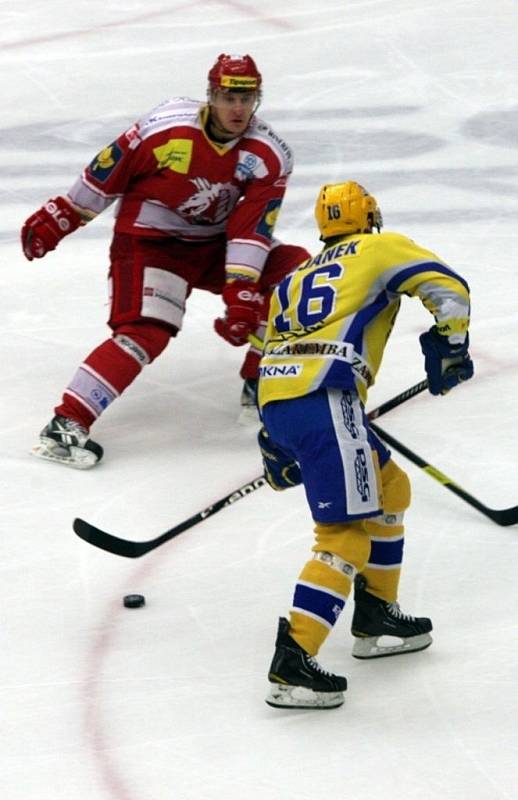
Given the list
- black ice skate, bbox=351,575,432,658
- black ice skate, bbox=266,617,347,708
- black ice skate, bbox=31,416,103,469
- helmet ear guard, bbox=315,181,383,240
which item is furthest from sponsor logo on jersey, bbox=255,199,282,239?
black ice skate, bbox=266,617,347,708

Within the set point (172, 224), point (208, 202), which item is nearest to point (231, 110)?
point (208, 202)

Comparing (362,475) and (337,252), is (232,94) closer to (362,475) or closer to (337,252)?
(337,252)

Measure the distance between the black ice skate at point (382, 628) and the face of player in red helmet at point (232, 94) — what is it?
1.59m

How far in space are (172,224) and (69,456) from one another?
74 centimetres

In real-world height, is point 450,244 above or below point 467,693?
above

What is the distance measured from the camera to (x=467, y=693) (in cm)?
338

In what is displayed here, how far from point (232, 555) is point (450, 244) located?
253 cm

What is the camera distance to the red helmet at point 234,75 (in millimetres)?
4625

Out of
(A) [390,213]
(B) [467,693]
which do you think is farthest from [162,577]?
(A) [390,213]

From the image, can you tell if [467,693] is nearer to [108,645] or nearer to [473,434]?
[108,645]

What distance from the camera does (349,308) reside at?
3398mm

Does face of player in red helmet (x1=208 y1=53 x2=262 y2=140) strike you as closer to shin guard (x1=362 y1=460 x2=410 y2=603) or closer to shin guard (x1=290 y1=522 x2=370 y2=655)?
shin guard (x1=362 y1=460 x2=410 y2=603)

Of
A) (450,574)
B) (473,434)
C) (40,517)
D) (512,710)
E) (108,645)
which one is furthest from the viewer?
(473,434)

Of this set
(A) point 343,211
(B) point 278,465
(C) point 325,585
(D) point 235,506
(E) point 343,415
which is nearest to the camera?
(C) point 325,585
